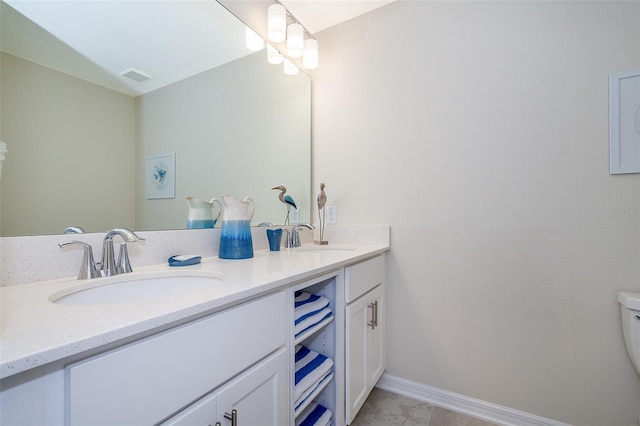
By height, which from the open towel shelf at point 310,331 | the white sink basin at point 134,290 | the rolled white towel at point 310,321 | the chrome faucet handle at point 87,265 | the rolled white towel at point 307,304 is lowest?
the open towel shelf at point 310,331

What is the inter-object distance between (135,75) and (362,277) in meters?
1.23

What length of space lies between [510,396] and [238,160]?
178 centimetres

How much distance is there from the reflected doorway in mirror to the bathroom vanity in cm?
28

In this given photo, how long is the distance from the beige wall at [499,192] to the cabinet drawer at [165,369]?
3.72 ft

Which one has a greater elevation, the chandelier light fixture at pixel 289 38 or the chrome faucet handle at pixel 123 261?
the chandelier light fixture at pixel 289 38

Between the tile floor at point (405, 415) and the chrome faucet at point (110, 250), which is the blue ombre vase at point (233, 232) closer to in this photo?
the chrome faucet at point (110, 250)

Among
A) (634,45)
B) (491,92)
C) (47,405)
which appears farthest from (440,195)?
(47,405)

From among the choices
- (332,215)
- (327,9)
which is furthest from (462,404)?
(327,9)

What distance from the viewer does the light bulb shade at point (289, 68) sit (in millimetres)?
1819

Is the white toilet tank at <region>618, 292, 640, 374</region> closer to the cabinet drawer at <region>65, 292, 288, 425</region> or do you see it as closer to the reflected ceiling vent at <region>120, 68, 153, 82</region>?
the cabinet drawer at <region>65, 292, 288, 425</region>

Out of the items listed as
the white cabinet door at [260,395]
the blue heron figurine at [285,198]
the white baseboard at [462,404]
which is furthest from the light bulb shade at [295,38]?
the white baseboard at [462,404]

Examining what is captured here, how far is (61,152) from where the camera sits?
0.85 meters

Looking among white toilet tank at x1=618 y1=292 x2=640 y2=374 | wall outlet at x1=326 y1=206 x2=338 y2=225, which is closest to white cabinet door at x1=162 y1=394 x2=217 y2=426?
wall outlet at x1=326 y1=206 x2=338 y2=225

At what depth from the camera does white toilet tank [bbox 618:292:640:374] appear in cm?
108
